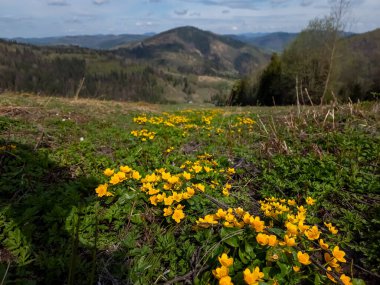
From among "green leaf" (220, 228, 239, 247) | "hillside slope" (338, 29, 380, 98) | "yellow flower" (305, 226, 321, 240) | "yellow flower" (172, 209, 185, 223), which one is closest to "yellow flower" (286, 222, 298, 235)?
"yellow flower" (305, 226, 321, 240)

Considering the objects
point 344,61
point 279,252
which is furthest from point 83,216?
point 344,61

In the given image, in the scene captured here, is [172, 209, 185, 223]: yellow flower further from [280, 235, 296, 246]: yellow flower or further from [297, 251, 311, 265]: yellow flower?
[297, 251, 311, 265]: yellow flower

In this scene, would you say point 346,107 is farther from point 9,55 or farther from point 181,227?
point 9,55

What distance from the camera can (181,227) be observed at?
2818 millimetres

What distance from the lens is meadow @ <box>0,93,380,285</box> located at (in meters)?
2.21

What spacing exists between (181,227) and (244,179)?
1631 millimetres

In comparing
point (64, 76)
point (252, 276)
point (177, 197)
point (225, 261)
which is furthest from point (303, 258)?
point (64, 76)

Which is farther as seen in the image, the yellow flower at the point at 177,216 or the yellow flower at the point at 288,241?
the yellow flower at the point at 177,216

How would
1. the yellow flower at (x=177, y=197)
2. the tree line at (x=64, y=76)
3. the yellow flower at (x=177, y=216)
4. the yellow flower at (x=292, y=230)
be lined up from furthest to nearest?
the tree line at (x=64, y=76), the yellow flower at (x=177, y=197), the yellow flower at (x=177, y=216), the yellow flower at (x=292, y=230)

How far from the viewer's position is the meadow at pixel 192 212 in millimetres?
2209

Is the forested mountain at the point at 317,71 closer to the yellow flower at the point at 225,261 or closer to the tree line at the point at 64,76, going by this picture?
the yellow flower at the point at 225,261

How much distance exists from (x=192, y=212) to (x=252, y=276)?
120 centimetres

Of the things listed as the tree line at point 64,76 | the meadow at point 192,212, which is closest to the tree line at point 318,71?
the meadow at point 192,212

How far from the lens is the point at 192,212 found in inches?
117
